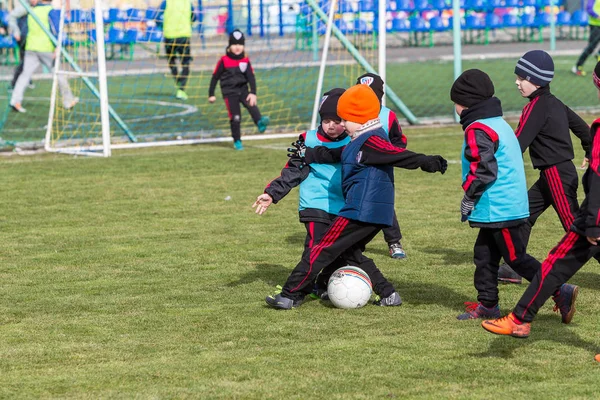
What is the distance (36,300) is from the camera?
6.62m

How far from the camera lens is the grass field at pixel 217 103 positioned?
15.2m

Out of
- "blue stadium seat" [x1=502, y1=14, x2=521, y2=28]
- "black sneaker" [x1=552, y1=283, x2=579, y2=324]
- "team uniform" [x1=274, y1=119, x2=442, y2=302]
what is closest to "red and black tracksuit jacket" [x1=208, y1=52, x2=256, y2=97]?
"team uniform" [x1=274, y1=119, x2=442, y2=302]

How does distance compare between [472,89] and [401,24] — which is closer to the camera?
[472,89]

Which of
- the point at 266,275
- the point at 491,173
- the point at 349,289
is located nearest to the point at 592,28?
the point at 266,275

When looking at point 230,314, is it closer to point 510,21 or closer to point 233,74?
point 233,74

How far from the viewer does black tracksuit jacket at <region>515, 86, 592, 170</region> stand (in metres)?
6.60

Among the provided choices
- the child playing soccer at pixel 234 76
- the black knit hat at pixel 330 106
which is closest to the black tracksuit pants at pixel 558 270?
the black knit hat at pixel 330 106

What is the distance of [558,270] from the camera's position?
16.6 ft

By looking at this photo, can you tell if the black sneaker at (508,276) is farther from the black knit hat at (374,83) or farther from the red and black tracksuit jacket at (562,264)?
the red and black tracksuit jacket at (562,264)

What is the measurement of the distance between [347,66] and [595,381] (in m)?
11.8

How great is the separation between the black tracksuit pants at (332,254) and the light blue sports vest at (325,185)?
0.29 m

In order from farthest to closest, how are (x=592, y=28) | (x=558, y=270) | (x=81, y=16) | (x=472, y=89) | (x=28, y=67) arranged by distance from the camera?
(x=592, y=28) < (x=28, y=67) < (x=81, y=16) < (x=472, y=89) < (x=558, y=270)

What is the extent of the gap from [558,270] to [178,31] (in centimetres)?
1289

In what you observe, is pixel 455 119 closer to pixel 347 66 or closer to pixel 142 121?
pixel 347 66
